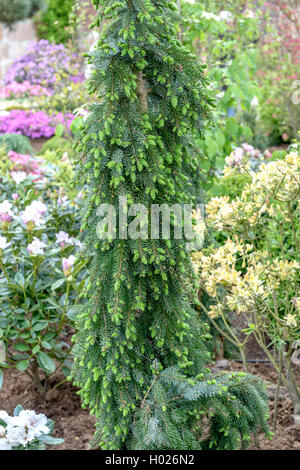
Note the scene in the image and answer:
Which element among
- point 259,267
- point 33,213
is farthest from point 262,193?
→ point 33,213

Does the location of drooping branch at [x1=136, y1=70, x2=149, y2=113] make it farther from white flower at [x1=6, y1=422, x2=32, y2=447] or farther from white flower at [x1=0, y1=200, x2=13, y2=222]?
white flower at [x1=6, y1=422, x2=32, y2=447]

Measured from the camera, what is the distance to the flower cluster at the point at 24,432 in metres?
1.93

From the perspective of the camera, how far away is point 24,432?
6.40ft

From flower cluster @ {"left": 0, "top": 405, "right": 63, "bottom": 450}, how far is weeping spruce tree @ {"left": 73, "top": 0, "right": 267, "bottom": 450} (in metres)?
0.23

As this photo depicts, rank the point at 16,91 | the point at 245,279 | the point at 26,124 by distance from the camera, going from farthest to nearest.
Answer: the point at 16,91 < the point at 26,124 < the point at 245,279

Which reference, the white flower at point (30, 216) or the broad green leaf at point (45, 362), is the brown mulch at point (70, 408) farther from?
the white flower at point (30, 216)

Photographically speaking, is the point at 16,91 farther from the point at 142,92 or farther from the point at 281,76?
the point at 142,92

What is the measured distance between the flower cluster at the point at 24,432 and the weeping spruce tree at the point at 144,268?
0.23 m

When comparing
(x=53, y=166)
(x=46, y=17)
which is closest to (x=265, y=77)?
(x=53, y=166)

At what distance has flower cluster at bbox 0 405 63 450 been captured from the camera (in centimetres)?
193

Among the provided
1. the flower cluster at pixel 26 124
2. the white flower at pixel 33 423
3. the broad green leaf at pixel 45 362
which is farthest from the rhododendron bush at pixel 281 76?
the white flower at pixel 33 423

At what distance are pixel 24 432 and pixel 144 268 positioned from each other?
2.57 feet

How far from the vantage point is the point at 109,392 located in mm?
1846
